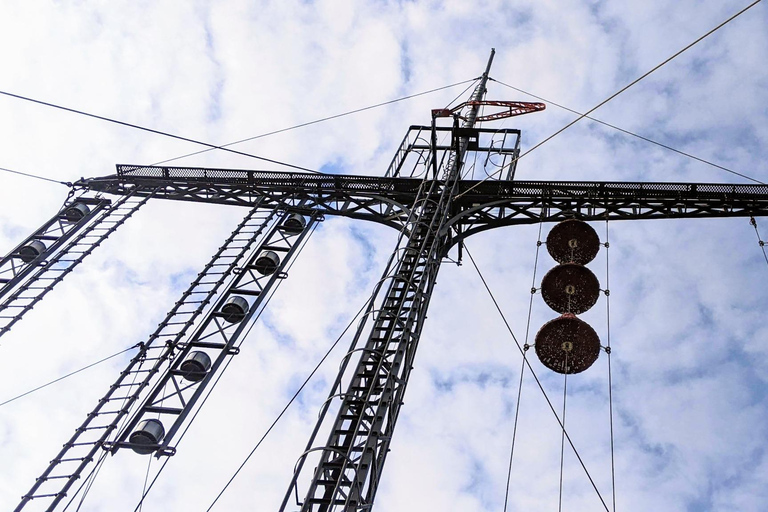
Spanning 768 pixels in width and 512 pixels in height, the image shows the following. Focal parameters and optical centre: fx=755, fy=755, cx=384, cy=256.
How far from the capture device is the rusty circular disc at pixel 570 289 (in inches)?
548

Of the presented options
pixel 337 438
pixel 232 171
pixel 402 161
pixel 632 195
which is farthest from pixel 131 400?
pixel 632 195

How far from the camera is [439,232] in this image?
13953 millimetres

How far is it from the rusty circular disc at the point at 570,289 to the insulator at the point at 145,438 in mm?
7352

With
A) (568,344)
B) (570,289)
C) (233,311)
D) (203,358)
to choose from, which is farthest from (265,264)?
(568,344)

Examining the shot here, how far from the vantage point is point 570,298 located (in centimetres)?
1395

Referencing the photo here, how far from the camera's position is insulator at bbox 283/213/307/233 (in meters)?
17.3

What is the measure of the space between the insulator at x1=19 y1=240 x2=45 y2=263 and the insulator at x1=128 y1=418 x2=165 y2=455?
20.3 ft

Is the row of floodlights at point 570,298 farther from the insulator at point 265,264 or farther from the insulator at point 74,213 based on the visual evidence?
the insulator at point 74,213

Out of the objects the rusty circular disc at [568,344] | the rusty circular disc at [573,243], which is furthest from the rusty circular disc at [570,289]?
the rusty circular disc at [568,344]

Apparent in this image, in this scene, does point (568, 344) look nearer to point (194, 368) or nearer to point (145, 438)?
point (194, 368)

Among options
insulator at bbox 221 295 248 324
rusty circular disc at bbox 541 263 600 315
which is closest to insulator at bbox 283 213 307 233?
insulator at bbox 221 295 248 324

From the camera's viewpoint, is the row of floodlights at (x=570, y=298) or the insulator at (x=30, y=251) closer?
the row of floodlights at (x=570, y=298)

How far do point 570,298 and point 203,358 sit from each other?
6.87 metres

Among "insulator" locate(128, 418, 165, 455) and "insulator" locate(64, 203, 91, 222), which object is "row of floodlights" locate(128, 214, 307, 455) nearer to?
"insulator" locate(128, 418, 165, 455)
